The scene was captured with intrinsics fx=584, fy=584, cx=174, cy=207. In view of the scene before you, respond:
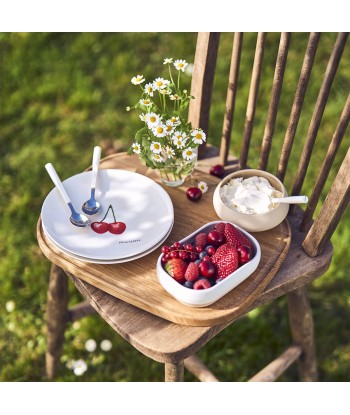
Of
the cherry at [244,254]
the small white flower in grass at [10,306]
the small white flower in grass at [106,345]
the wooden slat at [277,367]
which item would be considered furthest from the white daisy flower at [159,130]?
the small white flower in grass at [10,306]

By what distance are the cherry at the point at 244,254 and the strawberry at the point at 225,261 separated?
2 cm

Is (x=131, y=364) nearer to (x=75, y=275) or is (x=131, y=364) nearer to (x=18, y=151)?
(x=75, y=275)

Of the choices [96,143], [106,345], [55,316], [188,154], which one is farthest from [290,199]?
[96,143]

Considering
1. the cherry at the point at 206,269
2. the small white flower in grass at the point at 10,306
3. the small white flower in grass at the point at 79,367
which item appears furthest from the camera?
the small white flower in grass at the point at 10,306

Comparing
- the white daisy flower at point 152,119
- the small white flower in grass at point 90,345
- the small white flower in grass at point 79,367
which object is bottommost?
the small white flower in grass at point 79,367

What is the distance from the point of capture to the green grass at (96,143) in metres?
2.66

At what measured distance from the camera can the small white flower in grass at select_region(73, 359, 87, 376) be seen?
101 inches

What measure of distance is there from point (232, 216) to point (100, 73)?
2257 mm

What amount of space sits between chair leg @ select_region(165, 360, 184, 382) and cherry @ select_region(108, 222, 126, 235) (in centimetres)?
41

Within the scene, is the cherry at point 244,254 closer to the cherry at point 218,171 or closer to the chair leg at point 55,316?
the cherry at point 218,171

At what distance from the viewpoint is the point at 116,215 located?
180 centimetres

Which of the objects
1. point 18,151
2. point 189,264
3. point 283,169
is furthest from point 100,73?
point 189,264

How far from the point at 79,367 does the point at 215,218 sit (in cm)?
115

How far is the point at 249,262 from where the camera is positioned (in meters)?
1.56
